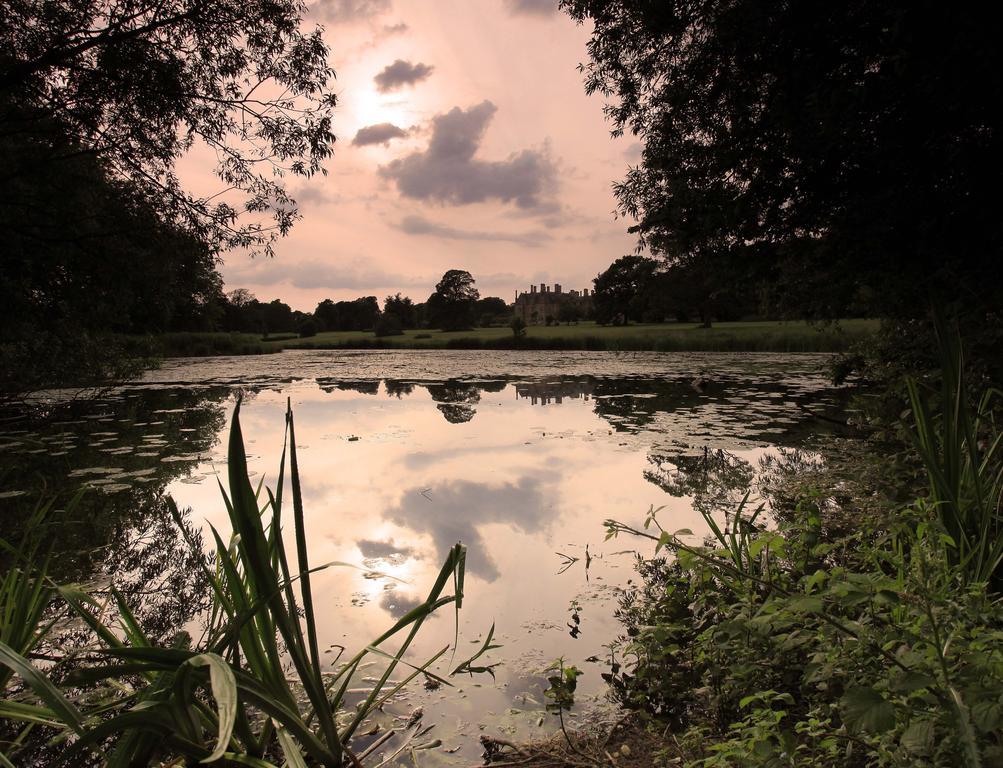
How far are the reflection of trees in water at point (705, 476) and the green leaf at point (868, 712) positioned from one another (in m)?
3.37

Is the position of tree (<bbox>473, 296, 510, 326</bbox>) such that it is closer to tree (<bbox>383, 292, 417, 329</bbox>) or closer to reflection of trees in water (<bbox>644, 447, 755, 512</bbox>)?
tree (<bbox>383, 292, 417, 329</bbox>)

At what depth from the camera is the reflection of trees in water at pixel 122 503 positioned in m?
3.44

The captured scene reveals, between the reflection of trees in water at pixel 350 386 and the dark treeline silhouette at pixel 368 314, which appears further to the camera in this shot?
the dark treeline silhouette at pixel 368 314

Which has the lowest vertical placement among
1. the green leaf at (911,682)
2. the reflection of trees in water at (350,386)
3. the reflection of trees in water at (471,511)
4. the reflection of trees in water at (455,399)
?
the reflection of trees in water at (471,511)

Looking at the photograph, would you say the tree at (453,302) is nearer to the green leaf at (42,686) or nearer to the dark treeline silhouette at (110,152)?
the dark treeline silhouette at (110,152)

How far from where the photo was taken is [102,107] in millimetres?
8117

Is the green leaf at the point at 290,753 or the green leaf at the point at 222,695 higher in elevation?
the green leaf at the point at 222,695

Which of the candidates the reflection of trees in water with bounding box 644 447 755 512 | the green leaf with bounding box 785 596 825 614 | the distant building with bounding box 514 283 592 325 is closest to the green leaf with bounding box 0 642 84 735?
the green leaf with bounding box 785 596 825 614

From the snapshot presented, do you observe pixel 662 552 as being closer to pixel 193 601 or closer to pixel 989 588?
pixel 989 588

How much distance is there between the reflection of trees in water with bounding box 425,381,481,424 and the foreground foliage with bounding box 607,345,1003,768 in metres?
7.31

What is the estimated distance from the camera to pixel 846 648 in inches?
61.6

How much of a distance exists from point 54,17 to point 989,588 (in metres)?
11.3

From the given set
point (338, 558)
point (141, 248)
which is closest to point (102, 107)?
point (141, 248)

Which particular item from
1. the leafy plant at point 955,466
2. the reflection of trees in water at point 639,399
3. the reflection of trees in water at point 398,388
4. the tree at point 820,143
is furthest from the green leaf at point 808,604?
the reflection of trees in water at point 398,388
